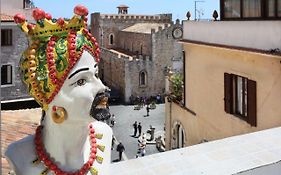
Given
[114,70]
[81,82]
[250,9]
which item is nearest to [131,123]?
[114,70]

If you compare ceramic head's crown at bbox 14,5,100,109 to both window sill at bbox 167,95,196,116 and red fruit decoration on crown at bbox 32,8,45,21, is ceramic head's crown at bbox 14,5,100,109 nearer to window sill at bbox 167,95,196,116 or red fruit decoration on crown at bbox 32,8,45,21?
red fruit decoration on crown at bbox 32,8,45,21

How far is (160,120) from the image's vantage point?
94.8 feet

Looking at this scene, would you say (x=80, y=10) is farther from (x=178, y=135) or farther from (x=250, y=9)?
(x=178, y=135)

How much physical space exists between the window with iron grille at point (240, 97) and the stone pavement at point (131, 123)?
10.6m

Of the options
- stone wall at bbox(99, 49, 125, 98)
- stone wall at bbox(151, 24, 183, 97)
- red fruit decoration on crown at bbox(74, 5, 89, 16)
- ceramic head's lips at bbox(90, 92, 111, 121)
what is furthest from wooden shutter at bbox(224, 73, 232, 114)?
stone wall at bbox(151, 24, 183, 97)

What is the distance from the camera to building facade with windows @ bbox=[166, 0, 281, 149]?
889cm

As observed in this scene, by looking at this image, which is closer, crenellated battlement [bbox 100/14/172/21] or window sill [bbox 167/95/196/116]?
window sill [bbox 167/95/196/116]

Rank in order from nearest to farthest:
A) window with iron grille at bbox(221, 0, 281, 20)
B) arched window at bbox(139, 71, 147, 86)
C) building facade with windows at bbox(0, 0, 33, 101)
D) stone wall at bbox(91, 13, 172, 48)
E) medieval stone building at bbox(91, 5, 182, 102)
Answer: window with iron grille at bbox(221, 0, 281, 20)
building facade with windows at bbox(0, 0, 33, 101)
medieval stone building at bbox(91, 5, 182, 102)
arched window at bbox(139, 71, 147, 86)
stone wall at bbox(91, 13, 172, 48)

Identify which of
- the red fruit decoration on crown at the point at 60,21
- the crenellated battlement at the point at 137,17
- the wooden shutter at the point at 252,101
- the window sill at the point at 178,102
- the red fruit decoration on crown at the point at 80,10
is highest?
the crenellated battlement at the point at 137,17

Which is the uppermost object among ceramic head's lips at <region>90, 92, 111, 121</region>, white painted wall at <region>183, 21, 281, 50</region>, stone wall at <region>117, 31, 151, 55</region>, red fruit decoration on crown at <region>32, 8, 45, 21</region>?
stone wall at <region>117, 31, 151, 55</region>

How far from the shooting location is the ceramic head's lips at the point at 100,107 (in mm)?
2447

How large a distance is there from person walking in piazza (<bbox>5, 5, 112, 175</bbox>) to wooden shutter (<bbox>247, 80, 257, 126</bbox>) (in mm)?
7543

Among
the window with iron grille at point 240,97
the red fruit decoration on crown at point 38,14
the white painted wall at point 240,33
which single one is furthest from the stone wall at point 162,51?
the red fruit decoration on crown at point 38,14

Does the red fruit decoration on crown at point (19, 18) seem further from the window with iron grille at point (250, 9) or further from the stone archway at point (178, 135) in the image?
the stone archway at point (178, 135)
